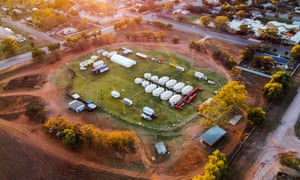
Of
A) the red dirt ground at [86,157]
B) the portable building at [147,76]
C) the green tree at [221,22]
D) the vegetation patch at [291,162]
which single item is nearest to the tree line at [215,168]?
the red dirt ground at [86,157]

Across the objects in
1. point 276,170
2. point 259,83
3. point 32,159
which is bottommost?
point 32,159

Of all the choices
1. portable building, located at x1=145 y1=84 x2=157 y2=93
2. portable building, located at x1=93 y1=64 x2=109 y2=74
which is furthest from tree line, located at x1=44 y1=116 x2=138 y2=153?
portable building, located at x1=93 y1=64 x2=109 y2=74

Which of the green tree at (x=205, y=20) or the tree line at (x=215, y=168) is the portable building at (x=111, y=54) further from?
the tree line at (x=215, y=168)

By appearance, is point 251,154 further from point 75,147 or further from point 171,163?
point 75,147

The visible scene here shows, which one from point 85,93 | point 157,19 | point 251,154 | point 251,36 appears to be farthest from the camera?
point 157,19

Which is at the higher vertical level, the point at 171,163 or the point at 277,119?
the point at 277,119

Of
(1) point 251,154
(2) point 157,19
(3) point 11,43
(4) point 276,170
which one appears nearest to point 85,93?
(3) point 11,43

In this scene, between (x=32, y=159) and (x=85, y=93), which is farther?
(x=85, y=93)
